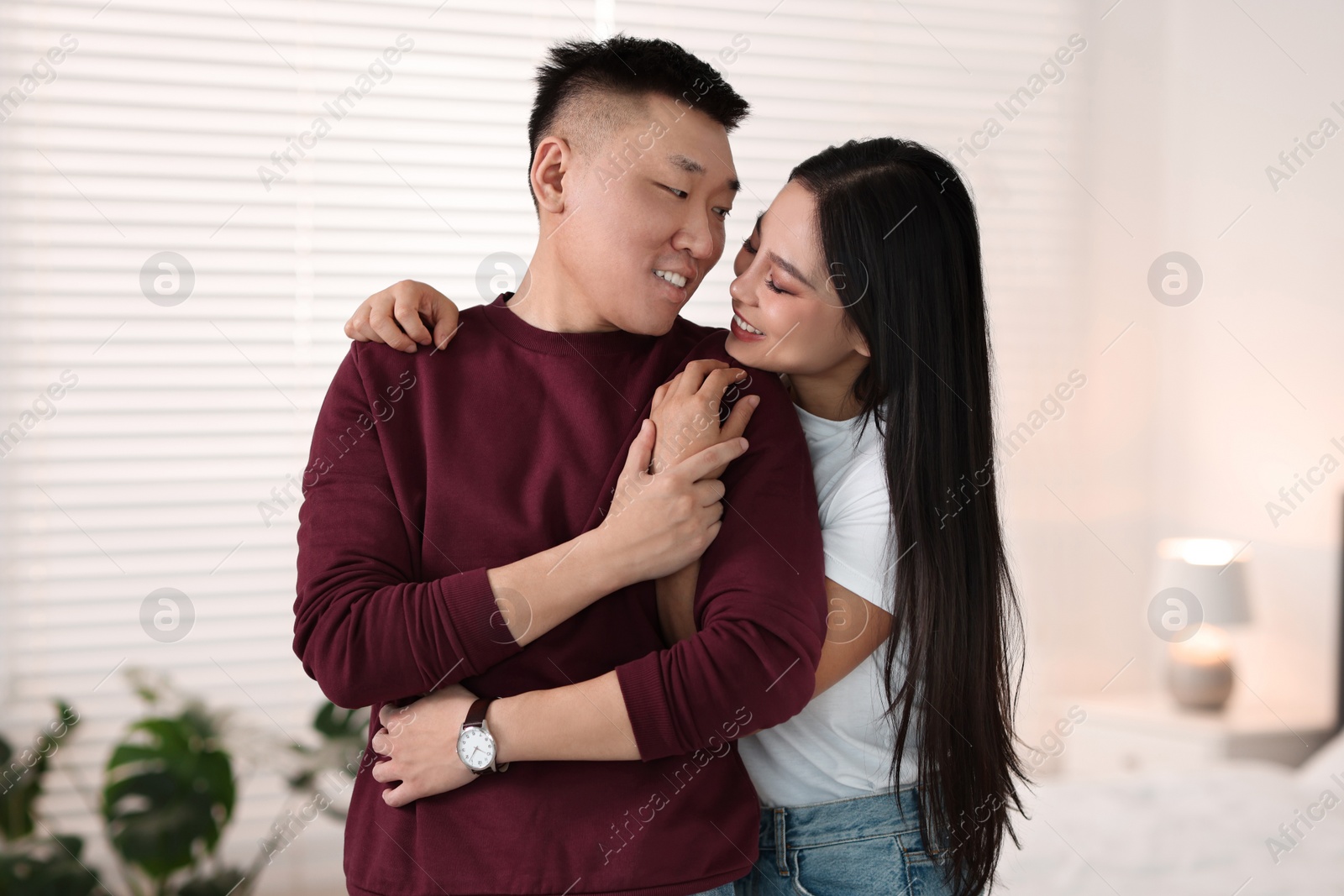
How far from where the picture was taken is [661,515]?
1.03 metres

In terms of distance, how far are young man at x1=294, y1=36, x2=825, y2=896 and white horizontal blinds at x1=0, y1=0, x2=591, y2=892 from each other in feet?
4.77

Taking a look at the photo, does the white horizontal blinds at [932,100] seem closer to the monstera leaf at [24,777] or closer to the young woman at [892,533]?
the young woman at [892,533]

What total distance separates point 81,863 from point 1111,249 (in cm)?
332

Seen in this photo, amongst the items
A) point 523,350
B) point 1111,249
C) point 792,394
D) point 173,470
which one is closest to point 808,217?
point 792,394

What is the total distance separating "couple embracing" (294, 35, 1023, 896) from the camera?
100 centimetres

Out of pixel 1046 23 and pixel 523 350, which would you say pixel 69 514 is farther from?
pixel 1046 23

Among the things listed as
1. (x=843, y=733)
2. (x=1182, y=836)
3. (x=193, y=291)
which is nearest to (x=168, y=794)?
(x=193, y=291)

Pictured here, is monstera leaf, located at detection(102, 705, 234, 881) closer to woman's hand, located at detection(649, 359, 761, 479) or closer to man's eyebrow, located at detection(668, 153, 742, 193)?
woman's hand, located at detection(649, 359, 761, 479)

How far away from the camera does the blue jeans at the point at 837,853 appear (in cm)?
125

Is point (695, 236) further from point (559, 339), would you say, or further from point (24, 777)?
point (24, 777)

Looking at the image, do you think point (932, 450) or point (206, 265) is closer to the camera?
point (932, 450)

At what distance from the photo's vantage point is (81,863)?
2.25 metres

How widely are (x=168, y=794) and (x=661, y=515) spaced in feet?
5.71

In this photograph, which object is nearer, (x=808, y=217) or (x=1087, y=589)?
(x=808, y=217)
